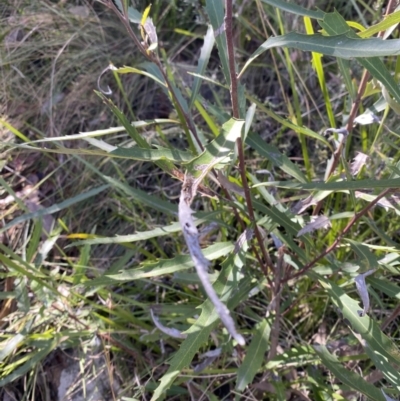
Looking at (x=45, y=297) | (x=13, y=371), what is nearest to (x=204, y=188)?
(x=45, y=297)

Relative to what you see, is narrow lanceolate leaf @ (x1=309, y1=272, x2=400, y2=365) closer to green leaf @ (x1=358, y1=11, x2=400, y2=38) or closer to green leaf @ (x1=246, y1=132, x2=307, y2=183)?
green leaf @ (x1=246, y1=132, x2=307, y2=183)

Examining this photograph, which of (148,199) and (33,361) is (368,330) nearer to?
(148,199)

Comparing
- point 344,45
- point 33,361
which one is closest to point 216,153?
point 344,45

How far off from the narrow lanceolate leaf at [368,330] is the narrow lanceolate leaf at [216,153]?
1.50ft

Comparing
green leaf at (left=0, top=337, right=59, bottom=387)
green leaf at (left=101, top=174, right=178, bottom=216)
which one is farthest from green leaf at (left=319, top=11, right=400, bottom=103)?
green leaf at (left=0, top=337, right=59, bottom=387)

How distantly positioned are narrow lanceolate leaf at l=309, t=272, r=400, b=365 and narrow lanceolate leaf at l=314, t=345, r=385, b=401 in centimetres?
7

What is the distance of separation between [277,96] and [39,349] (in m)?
1.16

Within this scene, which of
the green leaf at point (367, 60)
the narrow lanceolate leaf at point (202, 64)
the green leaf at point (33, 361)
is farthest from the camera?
the green leaf at point (33, 361)

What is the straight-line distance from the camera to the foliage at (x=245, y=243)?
77cm

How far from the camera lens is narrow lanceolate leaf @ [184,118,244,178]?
612mm

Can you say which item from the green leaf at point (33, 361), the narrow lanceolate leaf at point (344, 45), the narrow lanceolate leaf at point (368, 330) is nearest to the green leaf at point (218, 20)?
the narrow lanceolate leaf at point (344, 45)

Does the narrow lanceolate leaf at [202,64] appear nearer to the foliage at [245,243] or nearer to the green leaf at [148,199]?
the foliage at [245,243]

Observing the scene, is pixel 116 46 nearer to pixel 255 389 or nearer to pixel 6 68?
pixel 6 68

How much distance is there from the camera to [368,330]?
2.92 feet
